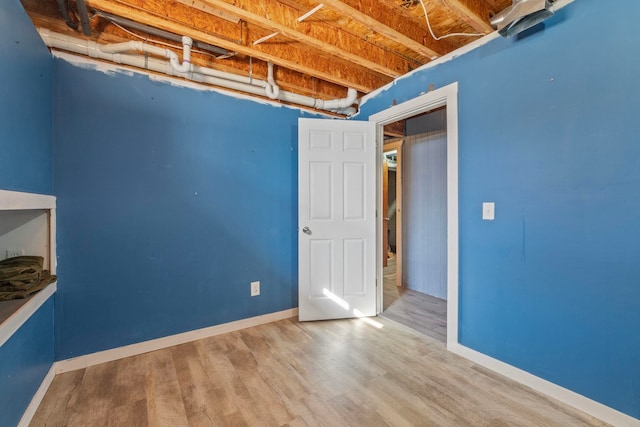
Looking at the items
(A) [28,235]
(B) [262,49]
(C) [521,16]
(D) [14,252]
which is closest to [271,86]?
(B) [262,49]

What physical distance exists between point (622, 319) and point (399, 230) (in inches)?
104

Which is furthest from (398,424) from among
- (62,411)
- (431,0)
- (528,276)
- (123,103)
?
(123,103)

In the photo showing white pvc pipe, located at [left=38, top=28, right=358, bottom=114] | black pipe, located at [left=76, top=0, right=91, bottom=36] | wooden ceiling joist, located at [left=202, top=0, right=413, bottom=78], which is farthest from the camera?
white pvc pipe, located at [left=38, top=28, right=358, bottom=114]

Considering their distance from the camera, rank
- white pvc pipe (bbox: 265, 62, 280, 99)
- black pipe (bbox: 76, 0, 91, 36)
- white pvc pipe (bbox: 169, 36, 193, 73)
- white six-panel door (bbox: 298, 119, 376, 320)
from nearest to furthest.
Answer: black pipe (bbox: 76, 0, 91, 36)
white pvc pipe (bbox: 169, 36, 193, 73)
white pvc pipe (bbox: 265, 62, 280, 99)
white six-panel door (bbox: 298, 119, 376, 320)

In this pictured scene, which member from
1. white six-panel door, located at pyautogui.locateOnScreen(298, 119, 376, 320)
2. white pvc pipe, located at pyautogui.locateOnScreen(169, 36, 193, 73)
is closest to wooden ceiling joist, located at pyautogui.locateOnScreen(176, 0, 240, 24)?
white pvc pipe, located at pyautogui.locateOnScreen(169, 36, 193, 73)

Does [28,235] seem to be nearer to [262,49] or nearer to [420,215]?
[262,49]

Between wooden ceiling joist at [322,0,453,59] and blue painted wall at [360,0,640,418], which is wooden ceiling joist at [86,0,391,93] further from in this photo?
blue painted wall at [360,0,640,418]

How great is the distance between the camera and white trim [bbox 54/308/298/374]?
193 cm

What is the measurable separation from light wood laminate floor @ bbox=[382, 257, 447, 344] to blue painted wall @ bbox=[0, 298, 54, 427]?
267cm

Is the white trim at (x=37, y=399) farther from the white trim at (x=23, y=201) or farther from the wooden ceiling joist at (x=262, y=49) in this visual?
the wooden ceiling joist at (x=262, y=49)

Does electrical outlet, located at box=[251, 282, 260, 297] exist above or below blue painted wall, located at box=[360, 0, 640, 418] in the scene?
below

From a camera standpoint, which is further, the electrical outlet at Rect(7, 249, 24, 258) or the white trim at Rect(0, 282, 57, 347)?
the electrical outlet at Rect(7, 249, 24, 258)

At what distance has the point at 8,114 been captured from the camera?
1.31 m

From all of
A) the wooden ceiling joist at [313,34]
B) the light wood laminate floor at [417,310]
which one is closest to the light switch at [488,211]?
the light wood laminate floor at [417,310]
